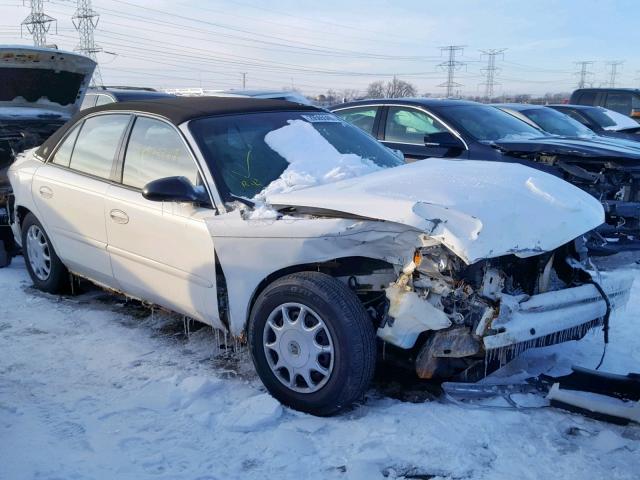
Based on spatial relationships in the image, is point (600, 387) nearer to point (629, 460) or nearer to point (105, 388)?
point (629, 460)

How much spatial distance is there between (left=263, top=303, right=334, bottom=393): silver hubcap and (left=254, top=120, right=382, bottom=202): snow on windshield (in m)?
0.74

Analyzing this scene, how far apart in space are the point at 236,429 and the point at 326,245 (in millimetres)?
1027

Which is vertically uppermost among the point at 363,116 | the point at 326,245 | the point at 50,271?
the point at 363,116

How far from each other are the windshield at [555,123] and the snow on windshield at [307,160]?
16.9ft

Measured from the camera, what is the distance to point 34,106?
6961 mm

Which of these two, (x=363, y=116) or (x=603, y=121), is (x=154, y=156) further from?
(x=603, y=121)

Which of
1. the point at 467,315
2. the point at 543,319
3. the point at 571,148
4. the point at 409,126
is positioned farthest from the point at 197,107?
the point at 571,148

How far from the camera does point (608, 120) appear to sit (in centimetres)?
1191

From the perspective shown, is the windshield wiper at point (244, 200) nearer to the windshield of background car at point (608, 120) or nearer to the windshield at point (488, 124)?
the windshield at point (488, 124)

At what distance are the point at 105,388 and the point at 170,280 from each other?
742 mm

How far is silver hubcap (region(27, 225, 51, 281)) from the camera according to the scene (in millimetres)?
5223

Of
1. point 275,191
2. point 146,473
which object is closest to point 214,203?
point 275,191

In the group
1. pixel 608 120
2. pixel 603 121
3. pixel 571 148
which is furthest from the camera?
pixel 608 120

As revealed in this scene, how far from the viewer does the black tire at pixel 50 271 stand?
5.12 m
